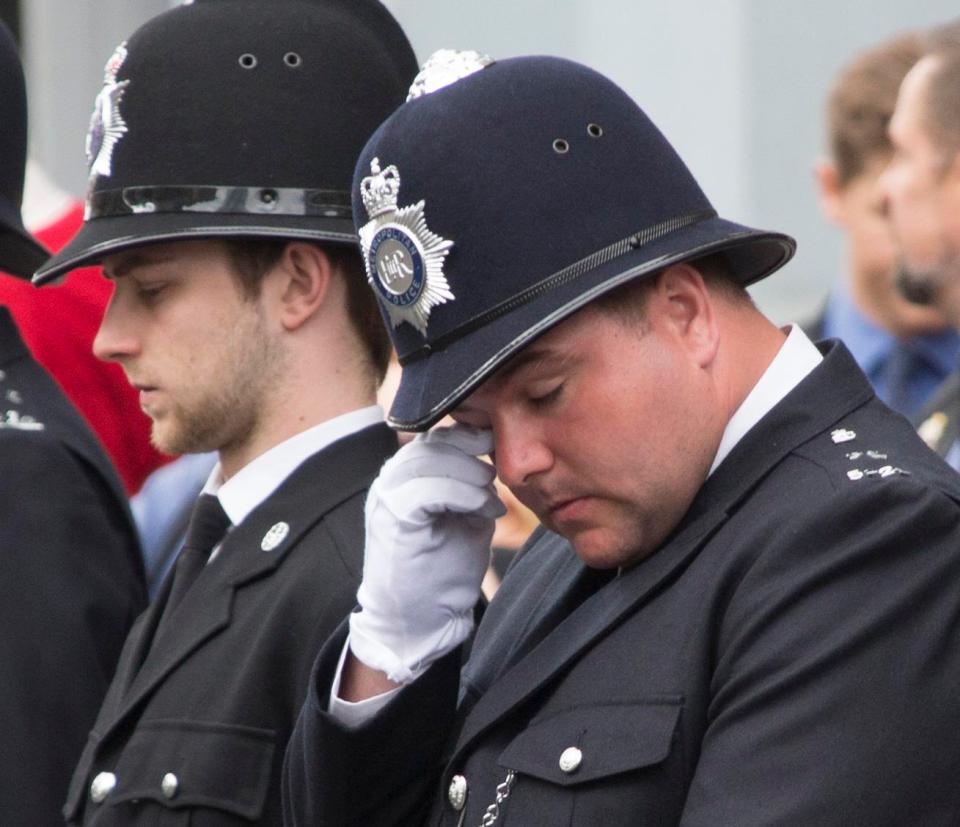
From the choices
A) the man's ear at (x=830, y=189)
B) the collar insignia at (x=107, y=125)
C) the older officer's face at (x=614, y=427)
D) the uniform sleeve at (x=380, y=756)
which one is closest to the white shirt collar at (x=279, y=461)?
the collar insignia at (x=107, y=125)

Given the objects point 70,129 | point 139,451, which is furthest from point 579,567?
point 70,129

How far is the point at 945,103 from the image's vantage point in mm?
3984

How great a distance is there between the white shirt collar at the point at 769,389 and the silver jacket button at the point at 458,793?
1.45ft

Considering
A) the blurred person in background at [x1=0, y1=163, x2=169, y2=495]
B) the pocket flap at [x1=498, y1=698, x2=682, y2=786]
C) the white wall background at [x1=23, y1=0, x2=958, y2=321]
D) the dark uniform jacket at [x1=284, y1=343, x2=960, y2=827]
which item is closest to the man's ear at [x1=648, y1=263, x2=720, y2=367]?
the dark uniform jacket at [x1=284, y1=343, x2=960, y2=827]

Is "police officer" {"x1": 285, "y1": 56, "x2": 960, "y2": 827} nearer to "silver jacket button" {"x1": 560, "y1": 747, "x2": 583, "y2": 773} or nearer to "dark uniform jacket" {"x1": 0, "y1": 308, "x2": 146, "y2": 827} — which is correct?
"silver jacket button" {"x1": 560, "y1": 747, "x2": 583, "y2": 773}

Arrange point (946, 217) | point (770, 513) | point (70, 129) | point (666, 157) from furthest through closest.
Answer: point (70, 129)
point (946, 217)
point (666, 157)
point (770, 513)

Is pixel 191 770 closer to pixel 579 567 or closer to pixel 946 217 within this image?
pixel 579 567

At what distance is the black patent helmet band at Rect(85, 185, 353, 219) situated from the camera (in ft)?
9.95

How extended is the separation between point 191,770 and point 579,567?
2.15 ft

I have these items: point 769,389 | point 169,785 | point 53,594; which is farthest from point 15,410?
point 769,389

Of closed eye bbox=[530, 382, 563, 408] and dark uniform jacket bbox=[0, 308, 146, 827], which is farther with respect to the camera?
dark uniform jacket bbox=[0, 308, 146, 827]

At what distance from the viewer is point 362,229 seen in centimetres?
238

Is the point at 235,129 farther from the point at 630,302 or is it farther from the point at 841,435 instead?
the point at 841,435

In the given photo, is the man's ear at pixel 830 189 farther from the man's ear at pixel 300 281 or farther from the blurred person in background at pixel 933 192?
the man's ear at pixel 300 281
